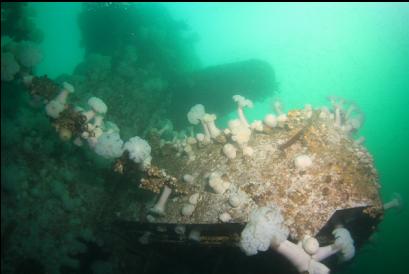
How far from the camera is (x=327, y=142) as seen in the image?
6852mm

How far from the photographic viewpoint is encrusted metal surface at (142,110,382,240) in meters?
6.18

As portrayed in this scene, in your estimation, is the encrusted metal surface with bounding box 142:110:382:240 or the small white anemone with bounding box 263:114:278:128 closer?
the encrusted metal surface with bounding box 142:110:382:240

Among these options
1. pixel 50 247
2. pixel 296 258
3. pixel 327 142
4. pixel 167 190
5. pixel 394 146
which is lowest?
pixel 50 247

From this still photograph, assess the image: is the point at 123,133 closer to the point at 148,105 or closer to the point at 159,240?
the point at 148,105

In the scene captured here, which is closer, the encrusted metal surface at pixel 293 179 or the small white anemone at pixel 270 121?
the encrusted metal surface at pixel 293 179

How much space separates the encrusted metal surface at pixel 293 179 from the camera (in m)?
6.18

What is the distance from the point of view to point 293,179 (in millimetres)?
6523

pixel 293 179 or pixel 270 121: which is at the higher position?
pixel 270 121

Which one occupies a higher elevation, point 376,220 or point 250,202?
point 376,220

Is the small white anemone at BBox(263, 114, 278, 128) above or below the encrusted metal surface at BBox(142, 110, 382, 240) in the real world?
above

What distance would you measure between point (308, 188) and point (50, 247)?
606 cm

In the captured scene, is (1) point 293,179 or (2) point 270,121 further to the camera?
(2) point 270,121

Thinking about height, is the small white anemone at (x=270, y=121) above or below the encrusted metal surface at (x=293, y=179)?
above

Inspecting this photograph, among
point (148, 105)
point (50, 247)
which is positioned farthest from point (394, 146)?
Answer: point (50, 247)
